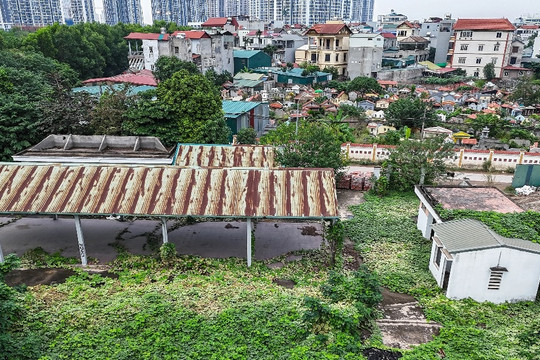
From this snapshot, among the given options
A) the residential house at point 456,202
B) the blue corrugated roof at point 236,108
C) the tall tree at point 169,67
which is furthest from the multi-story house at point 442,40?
the residential house at point 456,202

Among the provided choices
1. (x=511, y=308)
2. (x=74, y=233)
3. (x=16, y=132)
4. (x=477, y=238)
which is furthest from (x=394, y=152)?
(x=16, y=132)

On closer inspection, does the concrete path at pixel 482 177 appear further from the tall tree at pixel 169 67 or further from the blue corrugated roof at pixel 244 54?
the blue corrugated roof at pixel 244 54

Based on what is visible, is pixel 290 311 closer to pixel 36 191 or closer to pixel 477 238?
pixel 477 238

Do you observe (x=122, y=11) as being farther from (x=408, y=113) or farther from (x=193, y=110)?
(x=193, y=110)

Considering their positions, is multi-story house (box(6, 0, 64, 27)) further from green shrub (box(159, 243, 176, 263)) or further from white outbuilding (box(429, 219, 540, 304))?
white outbuilding (box(429, 219, 540, 304))

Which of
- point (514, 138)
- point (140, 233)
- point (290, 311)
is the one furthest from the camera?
point (514, 138)

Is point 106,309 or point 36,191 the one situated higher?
point 36,191
